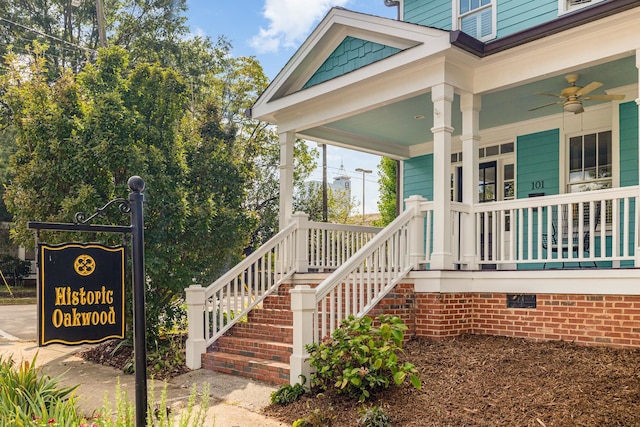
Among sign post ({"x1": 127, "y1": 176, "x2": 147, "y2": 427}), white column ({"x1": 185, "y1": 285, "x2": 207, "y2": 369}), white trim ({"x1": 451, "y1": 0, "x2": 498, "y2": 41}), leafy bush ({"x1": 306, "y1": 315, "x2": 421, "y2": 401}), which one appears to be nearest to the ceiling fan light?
white trim ({"x1": 451, "y1": 0, "x2": 498, "y2": 41})

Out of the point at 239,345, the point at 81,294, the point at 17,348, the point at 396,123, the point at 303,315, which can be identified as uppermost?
the point at 396,123

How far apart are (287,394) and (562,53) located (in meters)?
4.99

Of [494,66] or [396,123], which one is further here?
[396,123]

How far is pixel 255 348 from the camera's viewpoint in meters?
7.11

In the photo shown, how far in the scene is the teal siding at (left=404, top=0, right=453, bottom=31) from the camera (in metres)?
9.66

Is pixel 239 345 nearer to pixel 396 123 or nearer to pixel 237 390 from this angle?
pixel 237 390

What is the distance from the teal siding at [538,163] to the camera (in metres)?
9.20

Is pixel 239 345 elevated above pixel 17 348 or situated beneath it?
elevated above

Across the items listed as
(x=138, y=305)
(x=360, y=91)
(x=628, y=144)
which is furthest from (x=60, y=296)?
(x=628, y=144)

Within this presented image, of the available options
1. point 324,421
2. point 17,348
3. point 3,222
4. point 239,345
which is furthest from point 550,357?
point 3,222

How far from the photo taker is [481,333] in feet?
22.9

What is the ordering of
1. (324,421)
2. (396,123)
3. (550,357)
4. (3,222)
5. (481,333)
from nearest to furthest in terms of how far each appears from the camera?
(324,421) < (550,357) < (481,333) < (396,123) < (3,222)

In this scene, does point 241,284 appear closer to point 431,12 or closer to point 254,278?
point 254,278

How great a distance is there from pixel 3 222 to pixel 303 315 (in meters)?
22.5
